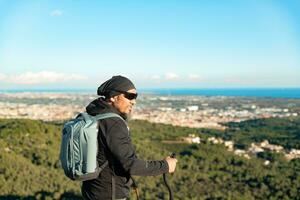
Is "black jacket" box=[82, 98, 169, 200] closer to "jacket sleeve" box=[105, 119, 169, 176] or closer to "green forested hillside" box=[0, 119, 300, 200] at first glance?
"jacket sleeve" box=[105, 119, 169, 176]

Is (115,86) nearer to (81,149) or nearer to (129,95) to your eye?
(129,95)

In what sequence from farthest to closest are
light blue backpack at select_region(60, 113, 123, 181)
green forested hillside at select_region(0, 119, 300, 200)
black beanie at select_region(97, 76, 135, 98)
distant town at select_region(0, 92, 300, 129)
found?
distant town at select_region(0, 92, 300, 129) → green forested hillside at select_region(0, 119, 300, 200) → black beanie at select_region(97, 76, 135, 98) → light blue backpack at select_region(60, 113, 123, 181)

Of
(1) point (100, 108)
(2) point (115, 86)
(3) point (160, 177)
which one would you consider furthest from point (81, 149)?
(3) point (160, 177)

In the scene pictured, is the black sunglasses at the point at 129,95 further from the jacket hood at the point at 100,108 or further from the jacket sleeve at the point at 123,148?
the jacket sleeve at the point at 123,148

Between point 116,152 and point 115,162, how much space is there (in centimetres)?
10

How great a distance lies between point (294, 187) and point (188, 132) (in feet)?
95.6

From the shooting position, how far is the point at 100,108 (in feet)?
10.4

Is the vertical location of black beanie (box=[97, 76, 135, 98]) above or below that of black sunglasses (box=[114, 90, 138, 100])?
above

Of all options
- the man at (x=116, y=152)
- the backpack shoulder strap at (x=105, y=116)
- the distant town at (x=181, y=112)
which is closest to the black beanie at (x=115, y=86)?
the man at (x=116, y=152)

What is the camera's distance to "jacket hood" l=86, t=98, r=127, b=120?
314 centimetres

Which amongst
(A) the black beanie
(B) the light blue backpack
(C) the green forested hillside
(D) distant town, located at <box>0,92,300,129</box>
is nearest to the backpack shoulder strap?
(B) the light blue backpack

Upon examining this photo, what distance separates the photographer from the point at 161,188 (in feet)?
87.6

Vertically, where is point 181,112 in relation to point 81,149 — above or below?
below

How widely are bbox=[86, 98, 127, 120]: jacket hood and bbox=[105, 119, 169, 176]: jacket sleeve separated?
140 mm
